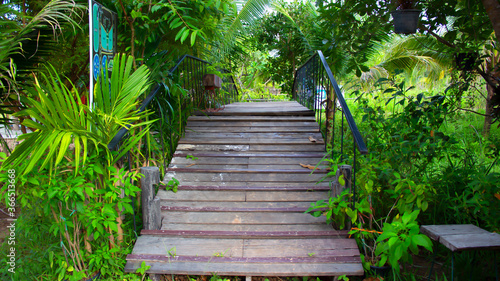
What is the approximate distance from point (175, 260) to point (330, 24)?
127 inches

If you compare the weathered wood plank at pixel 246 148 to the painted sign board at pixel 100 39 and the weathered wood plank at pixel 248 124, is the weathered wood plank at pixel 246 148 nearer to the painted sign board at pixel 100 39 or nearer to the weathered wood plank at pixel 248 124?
the weathered wood plank at pixel 248 124

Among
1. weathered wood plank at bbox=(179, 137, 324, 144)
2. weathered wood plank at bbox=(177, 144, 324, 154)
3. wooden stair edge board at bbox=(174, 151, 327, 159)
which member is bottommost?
wooden stair edge board at bbox=(174, 151, 327, 159)

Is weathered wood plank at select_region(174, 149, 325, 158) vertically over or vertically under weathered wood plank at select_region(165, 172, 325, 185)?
over

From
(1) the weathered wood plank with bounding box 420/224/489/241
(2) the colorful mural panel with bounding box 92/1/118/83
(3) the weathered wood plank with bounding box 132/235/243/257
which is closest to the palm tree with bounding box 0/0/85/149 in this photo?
(2) the colorful mural panel with bounding box 92/1/118/83

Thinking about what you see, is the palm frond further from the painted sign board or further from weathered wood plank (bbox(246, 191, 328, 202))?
weathered wood plank (bbox(246, 191, 328, 202))

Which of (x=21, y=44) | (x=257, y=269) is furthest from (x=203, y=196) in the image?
(x=21, y=44)

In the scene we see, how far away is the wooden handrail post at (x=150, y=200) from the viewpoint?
2566mm

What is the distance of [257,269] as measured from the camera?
89.1 inches

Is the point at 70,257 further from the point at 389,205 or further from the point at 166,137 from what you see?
the point at 389,205

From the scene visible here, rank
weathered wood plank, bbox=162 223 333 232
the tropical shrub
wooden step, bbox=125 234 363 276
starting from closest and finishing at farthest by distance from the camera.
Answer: the tropical shrub → wooden step, bbox=125 234 363 276 → weathered wood plank, bbox=162 223 333 232

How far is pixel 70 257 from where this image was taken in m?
2.23

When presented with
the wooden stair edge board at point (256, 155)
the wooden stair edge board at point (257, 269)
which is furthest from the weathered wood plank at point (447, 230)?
the wooden stair edge board at point (256, 155)

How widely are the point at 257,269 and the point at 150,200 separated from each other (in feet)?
3.44

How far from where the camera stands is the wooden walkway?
2.31 metres
